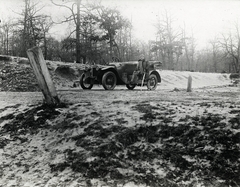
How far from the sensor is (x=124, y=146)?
396 centimetres

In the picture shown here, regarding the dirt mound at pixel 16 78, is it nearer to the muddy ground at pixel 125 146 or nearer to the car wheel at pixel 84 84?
the car wheel at pixel 84 84

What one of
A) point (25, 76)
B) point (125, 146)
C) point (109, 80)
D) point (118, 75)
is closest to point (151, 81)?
point (118, 75)

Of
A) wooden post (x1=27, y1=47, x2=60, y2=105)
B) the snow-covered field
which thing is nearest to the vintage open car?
wooden post (x1=27, y1=47, x2=60, y2=105)

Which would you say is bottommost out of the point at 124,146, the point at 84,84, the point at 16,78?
the point at 124,146

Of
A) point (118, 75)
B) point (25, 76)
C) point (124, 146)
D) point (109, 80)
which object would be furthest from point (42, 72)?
point (25, 76)

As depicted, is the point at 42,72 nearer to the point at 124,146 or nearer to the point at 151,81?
the point at 124,146

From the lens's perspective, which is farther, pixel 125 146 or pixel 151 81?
pixel 151 81

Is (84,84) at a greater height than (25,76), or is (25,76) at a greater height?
(25,76)

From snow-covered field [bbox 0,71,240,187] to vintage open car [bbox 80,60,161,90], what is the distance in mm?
4888

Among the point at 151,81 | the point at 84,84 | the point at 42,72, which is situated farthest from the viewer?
the point at 151,81

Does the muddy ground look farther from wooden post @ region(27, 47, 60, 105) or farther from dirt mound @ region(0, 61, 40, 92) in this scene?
dirt mound @ region(0, 61, 40, 92)

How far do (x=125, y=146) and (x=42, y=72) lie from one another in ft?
9.52

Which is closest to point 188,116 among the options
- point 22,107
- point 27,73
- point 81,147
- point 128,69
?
point 81,147

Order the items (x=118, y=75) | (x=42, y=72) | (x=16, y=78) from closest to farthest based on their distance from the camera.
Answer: (x=42, y=72) < (x=118, y=75) < (x=16, y=78)
